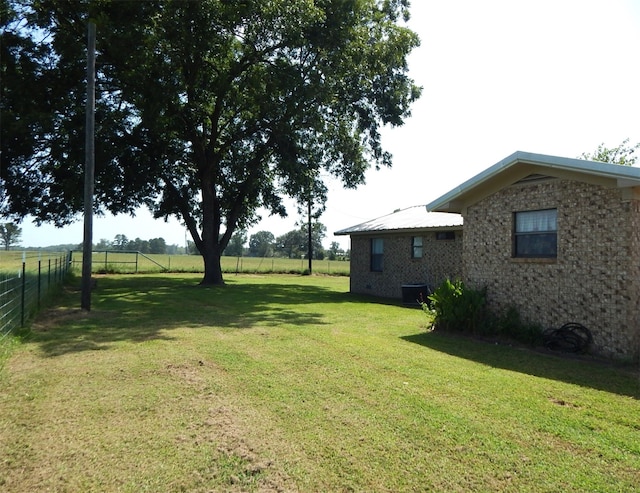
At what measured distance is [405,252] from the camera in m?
17.8

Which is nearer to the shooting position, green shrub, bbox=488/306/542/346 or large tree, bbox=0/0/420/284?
green shrub, bbox=488/306/542/346

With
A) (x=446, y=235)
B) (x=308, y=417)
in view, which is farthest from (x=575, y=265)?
(x=446, y=235)

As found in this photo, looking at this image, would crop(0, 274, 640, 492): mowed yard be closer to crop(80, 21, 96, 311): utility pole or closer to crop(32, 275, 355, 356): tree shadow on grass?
crop(32, 275, 355, 356): tree shadow on grass

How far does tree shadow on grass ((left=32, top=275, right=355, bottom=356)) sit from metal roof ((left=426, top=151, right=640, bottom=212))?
432cm

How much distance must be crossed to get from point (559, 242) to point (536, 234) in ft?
2.06

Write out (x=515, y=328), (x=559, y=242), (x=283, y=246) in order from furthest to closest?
(x=283, y=246)
(x=515, y=328)
(x=559, y=242)

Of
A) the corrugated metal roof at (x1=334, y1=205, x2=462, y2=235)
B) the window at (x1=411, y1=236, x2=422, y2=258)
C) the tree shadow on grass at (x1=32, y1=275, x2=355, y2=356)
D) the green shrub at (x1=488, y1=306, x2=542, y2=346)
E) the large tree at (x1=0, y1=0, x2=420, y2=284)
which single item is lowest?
the tree shadow on grass at (x1=32, y1=275, x2=355, y2=356)

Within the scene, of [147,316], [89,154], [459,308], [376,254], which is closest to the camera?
[459,308]

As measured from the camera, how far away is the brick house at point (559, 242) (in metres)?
7.39

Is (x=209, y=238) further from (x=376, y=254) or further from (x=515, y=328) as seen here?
(x=515, y=328)

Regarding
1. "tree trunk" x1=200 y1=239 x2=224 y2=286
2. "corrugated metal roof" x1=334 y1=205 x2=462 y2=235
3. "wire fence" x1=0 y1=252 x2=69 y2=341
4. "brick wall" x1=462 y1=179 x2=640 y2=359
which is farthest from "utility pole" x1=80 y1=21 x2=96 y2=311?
"tree trunk" x1=200 y1=239 x2=224 y2=286

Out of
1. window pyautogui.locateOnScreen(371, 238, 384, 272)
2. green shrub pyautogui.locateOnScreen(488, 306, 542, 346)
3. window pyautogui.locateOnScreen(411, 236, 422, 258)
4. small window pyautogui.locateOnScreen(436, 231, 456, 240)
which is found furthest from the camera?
window pyautogui.locateOnScreen(371, 238, 384, 272)

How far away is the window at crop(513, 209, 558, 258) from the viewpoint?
8.72m

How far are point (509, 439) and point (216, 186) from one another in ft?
75.2
